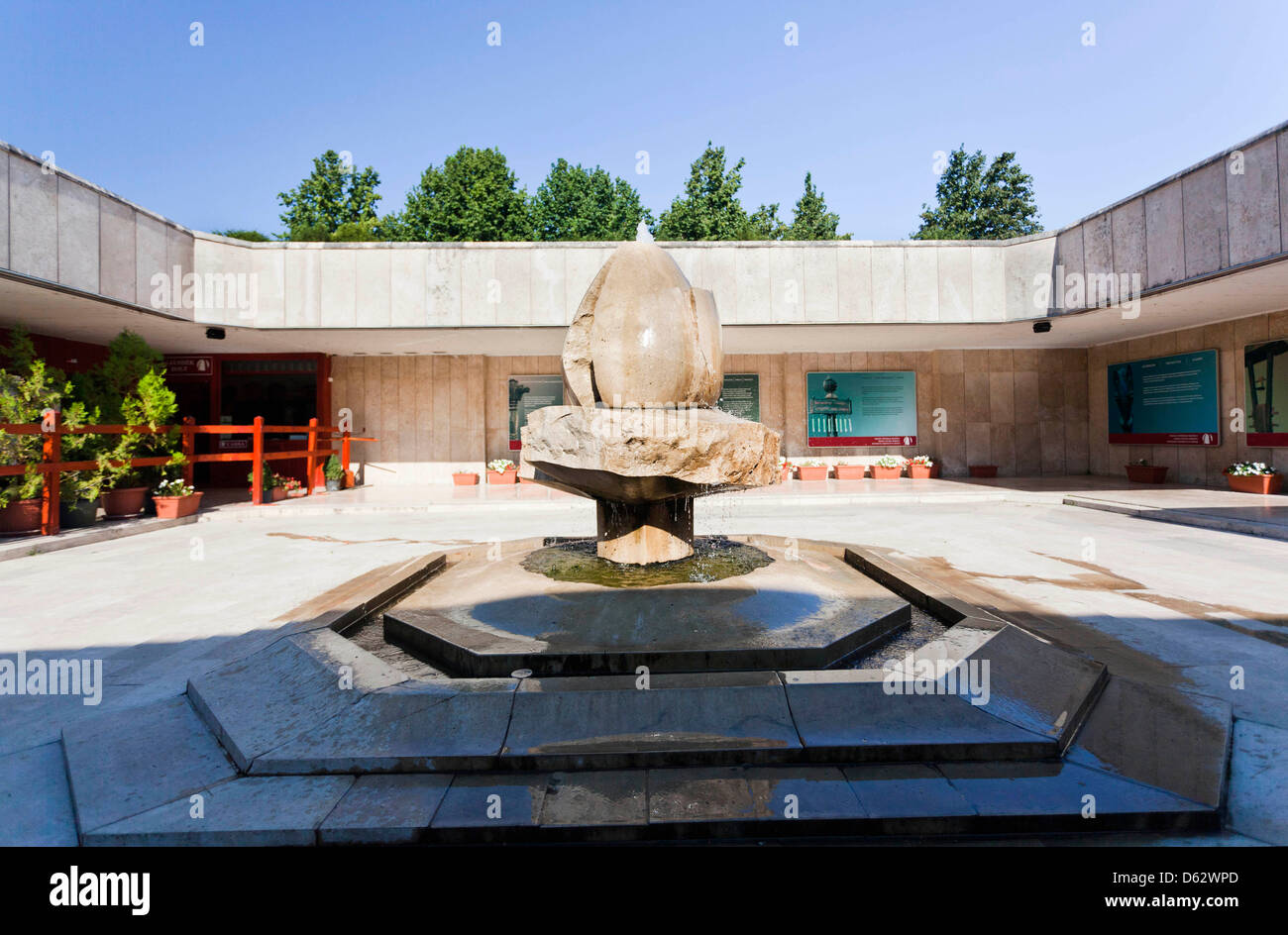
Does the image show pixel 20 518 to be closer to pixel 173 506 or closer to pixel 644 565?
pixel 173 506

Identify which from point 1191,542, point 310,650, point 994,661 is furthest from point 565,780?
point 1191,542

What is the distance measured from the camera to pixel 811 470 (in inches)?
691

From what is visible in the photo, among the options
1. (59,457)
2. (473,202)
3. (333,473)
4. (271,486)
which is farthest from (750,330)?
(473,202)

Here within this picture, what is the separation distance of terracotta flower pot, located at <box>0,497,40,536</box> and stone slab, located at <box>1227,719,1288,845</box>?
12.5 metres

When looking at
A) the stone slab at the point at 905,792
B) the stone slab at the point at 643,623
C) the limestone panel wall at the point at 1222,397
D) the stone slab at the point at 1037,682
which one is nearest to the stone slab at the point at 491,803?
the stone slab at the point at 643,623

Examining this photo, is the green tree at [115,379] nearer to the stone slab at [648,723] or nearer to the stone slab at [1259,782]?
the stone slab at [648,723]

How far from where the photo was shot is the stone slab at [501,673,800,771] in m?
2.59

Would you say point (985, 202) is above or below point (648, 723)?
above

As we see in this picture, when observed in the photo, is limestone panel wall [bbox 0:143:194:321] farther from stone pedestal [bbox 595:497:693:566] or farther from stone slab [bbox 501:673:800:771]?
stone slab [bbox 501:673:800:771]

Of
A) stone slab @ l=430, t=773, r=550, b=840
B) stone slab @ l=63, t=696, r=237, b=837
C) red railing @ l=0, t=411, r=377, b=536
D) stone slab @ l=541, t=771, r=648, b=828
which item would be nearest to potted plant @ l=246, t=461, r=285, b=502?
red railing @ l=0, t=411, r=377, b=536

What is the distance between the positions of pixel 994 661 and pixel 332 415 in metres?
17.4

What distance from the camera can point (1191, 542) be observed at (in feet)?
25.9

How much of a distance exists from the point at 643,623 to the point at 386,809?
1650 millimetres
